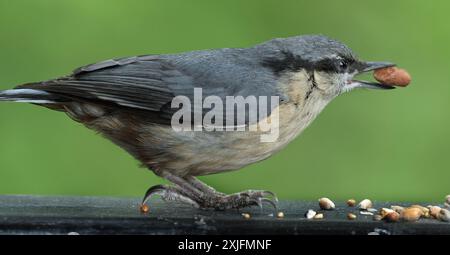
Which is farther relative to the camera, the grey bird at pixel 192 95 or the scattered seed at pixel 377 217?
the grey bird at pixel 192 95

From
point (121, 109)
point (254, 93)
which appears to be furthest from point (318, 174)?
point (121, 109)

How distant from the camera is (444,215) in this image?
371cm

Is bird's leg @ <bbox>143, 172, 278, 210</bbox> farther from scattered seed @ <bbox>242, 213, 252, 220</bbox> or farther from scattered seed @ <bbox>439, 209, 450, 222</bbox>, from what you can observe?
scattered seed @ <bbox>439, 209, 450, 222</bbox>

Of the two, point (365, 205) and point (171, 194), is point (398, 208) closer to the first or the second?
point (365, 205)

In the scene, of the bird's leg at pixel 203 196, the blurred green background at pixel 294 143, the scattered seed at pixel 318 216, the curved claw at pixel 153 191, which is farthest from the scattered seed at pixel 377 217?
the blurred green background at pixel 294 143

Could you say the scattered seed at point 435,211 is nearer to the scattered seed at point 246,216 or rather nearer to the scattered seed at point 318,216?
the scattered seed at point 318,216

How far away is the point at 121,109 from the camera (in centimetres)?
417

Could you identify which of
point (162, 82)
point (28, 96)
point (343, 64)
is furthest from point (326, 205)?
point (28, 96)

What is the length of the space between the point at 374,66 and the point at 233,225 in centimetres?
143

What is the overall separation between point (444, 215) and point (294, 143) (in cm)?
193

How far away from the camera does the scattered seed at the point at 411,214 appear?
3.65 m

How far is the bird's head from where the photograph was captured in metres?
4.28

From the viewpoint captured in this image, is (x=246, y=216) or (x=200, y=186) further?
(x=200, y=186)
